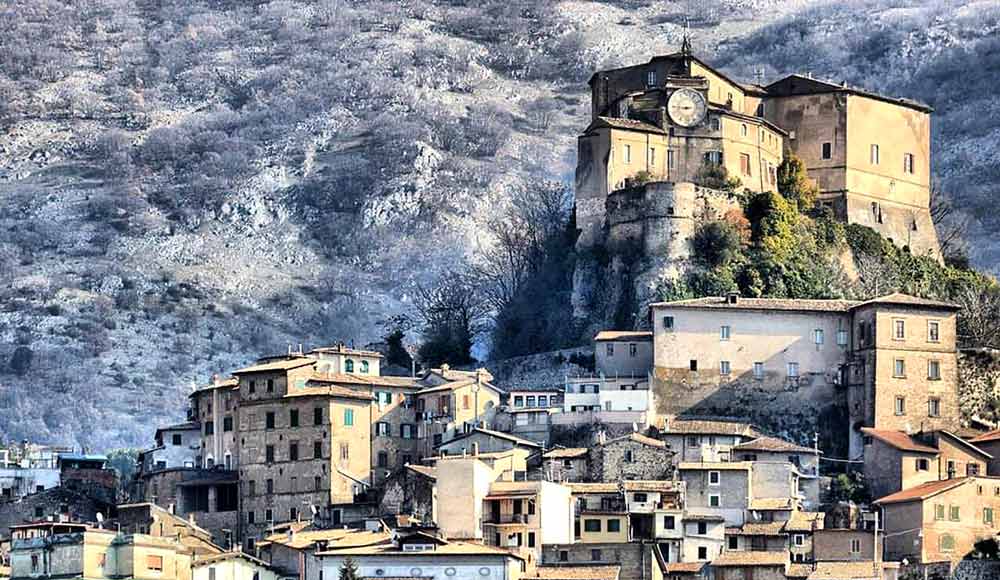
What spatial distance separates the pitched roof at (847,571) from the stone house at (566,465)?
9.02 m

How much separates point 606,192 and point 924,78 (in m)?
69.7

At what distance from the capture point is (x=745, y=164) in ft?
324

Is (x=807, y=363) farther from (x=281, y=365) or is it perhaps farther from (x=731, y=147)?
(x=281, y=365)

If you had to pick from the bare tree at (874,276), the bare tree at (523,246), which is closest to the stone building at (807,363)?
the bare tree at (874,276)

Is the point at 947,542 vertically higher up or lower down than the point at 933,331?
lower down

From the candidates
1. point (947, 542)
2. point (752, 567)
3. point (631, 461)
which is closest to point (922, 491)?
point (947, 542)

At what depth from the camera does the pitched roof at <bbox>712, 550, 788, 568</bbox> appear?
80.1m

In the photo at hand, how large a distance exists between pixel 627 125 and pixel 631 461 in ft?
50.5

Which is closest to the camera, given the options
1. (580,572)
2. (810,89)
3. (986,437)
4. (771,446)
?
(580,572)

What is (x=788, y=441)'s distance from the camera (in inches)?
3526

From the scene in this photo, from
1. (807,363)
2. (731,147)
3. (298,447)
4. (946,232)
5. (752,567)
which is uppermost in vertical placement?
(731,147)

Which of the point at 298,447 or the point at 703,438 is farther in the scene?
the point at 298,447

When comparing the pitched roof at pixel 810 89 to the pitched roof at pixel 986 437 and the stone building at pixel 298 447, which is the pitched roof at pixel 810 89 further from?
the stone building at pixel 298 447

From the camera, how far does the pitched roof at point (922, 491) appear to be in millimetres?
82875
